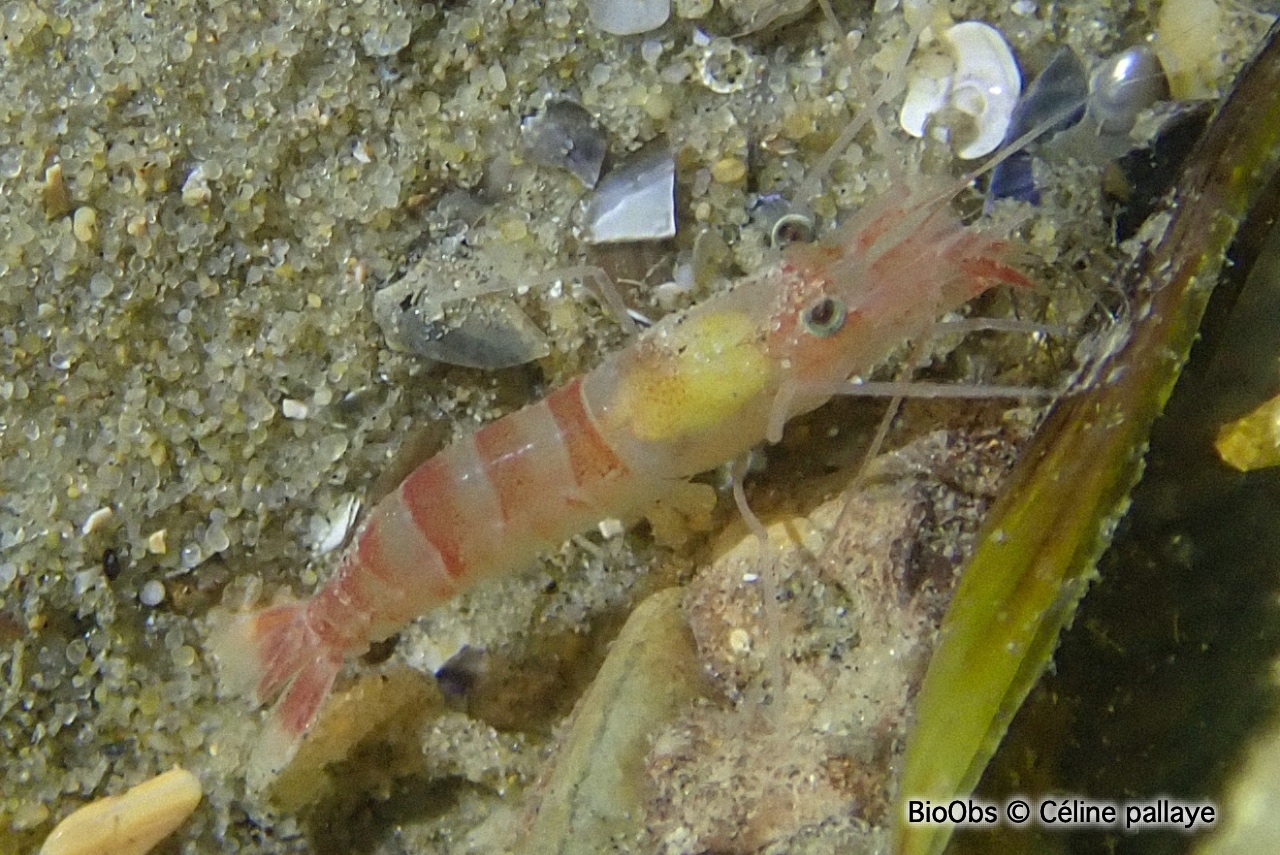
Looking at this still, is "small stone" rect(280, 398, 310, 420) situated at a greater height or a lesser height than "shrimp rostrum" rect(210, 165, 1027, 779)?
greater

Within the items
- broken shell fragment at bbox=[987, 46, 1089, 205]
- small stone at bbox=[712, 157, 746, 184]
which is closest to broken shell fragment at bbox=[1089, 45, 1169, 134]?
broken shell fragment at bbox=[987, 46, 1089, 205]

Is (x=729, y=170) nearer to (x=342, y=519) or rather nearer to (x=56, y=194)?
(x=342, y=519)

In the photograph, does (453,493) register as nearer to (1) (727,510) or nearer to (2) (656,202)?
→ (1) (727,510)

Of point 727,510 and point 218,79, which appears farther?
point 727,510

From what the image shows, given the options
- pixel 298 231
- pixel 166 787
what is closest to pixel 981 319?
pixel 298 231

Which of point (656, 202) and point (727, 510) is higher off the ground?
point (656, 202)

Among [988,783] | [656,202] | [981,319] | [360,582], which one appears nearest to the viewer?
[988,783]

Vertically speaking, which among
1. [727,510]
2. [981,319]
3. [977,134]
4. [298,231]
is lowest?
[727,510]

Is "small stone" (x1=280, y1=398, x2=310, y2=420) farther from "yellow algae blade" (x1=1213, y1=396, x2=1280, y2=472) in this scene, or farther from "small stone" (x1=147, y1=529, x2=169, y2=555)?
"yellow algae blade" (x1=1213, y1=396, x2=1280, y2=472)
